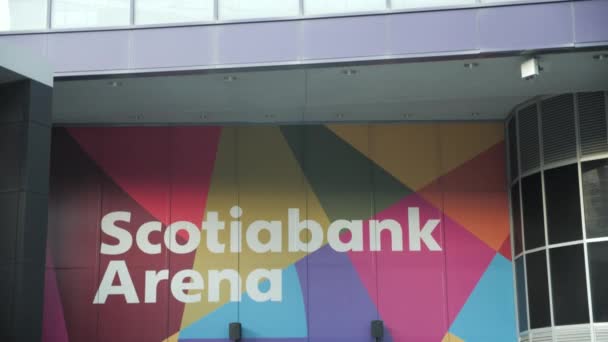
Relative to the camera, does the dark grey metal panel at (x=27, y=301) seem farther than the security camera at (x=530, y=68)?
No

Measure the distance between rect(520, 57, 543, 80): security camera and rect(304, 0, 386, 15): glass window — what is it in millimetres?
2734

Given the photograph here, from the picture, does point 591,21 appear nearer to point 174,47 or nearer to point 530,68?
point 530,68

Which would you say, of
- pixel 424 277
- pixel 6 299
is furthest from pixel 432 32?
pixel 6 299

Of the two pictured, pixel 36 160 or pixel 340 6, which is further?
pixel 340 6

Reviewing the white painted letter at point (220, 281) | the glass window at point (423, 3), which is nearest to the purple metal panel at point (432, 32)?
the glass window at point (423, 3)

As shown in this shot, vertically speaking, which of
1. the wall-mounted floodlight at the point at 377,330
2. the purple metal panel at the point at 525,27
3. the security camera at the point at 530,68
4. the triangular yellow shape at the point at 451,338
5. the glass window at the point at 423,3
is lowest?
the triangular yellow shape at the point at 451,338

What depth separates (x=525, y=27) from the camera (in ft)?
56.9

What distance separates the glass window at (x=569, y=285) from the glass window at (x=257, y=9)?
703 centimetres

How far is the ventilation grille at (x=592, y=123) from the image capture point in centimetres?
1906

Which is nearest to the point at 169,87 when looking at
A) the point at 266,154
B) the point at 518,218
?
the point at 266,154

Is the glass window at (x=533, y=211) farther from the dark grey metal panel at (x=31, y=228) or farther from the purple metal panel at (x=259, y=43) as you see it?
the dark grey metal panel at (x=31, y=228)

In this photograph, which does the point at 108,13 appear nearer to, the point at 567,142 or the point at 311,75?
the point at 311,75

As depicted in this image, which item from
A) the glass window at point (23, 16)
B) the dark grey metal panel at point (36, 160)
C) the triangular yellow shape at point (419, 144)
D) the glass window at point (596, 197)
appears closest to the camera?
the dark grey metal panel at point (36, 160)

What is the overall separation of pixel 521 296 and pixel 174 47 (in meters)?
8.86
